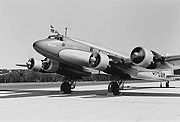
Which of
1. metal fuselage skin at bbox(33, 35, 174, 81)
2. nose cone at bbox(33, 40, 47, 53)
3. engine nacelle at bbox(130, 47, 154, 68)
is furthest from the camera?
metal fuselage skin at bbox(33, 35, 174, 81)

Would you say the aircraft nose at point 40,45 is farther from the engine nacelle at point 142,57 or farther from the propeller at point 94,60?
the engine nacelle at point 142,57

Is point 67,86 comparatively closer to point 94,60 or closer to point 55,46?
point 55,46

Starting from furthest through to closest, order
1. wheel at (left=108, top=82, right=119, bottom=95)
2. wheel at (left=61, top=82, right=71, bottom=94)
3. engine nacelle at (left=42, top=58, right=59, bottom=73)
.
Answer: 1. wheel at (left=61, top=82, right=71, bottom=94)
2. engine nacelle at (left=42, top=58, right=59, bottom=73)
3. wheel at (left=108, top=82, right=119, bottom=95)

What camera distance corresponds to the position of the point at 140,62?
1867 centimetres

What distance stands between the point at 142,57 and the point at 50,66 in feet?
24.8

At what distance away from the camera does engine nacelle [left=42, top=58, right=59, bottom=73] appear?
22328 millimetres

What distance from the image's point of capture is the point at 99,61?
19125mm

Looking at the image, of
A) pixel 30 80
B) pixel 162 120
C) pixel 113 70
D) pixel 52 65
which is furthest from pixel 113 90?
pixel 30 80

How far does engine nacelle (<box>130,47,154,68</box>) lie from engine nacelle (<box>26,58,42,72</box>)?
785 cm

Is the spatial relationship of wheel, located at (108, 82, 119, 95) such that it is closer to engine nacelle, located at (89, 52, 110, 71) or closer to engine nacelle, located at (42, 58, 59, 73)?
engine nacelle, located at (89, 52, 110, 71)

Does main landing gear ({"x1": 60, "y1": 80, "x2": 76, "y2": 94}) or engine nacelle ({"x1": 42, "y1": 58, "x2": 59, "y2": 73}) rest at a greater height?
engine nacelle ({"x1": 42, "y1": 58, "x2": 59, "y2": 73})

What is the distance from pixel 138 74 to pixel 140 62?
4090mm

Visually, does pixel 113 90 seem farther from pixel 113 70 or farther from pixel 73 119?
pixel 73 119

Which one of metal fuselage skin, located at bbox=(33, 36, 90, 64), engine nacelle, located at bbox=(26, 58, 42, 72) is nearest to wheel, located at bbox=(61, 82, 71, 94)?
engine nacelle, located at bbox=(26, 58, 42, 72)
